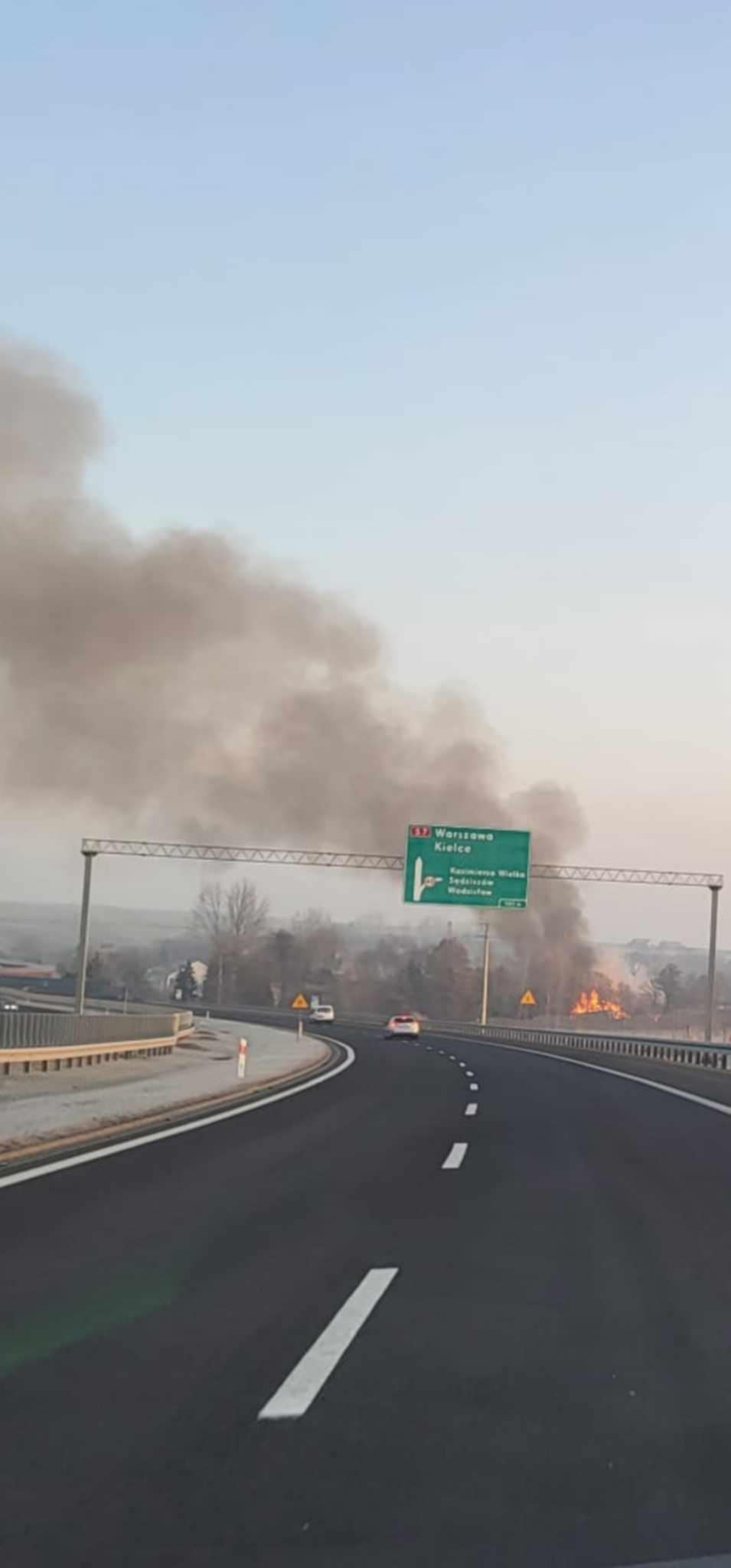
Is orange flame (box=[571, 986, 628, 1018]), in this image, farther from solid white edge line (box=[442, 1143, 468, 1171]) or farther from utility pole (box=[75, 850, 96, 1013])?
solid white edge line (box=[442, 1143, 468, 1171])

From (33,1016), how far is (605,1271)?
23092mm

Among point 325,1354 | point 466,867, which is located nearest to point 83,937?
point 466,867

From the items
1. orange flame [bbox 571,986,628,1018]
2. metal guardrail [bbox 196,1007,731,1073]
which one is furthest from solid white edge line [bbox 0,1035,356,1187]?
orange flame [bbox 571,986,628,1018]

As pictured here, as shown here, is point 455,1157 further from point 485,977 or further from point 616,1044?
point 485,977

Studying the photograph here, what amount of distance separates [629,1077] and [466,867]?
1437 cm

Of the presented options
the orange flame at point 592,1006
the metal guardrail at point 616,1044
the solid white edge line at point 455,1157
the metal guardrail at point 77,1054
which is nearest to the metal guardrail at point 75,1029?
the metal guardrail at point 77,1054

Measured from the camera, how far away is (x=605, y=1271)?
8969 millimetres

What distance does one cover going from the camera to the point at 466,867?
47.1 m

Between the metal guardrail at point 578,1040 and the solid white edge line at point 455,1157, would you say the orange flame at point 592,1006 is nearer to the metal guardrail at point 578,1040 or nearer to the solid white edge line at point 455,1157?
the metal guardrail at point 578,1040

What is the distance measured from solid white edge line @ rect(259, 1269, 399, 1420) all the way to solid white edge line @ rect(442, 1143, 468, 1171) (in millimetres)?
5656

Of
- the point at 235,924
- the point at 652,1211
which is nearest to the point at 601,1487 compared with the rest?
the point at 652,1211

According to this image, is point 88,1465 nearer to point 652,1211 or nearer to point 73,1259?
point 73,1259

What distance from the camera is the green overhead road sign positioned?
47000mm

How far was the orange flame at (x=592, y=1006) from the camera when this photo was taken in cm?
12925
